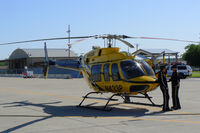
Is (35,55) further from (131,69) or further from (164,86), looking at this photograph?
(164,86)

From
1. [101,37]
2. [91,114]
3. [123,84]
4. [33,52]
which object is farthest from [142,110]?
[33,52]

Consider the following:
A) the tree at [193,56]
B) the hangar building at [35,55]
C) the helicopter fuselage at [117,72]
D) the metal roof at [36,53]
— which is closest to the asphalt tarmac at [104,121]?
the helicopter fuselage at [117,72]

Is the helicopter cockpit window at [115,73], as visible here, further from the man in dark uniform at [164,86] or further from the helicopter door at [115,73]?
the man in dark uniform at [164,86]

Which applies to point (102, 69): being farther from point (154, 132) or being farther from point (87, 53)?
point (154, 132)

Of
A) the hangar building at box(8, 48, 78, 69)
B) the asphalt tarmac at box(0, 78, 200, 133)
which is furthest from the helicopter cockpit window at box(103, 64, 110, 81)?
the hangar building at box(8, 48, 78, 69)

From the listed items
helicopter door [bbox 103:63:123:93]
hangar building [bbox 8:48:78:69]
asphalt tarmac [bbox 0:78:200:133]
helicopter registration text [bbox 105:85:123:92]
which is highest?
hangar building [bbox 8:48:78:69]

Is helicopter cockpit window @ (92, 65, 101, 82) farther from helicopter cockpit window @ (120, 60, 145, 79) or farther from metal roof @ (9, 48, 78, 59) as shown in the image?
metal roof @ (9, 48, 78, 59)

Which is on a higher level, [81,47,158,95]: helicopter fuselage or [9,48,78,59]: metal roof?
[9,48,78,59]: metal roof

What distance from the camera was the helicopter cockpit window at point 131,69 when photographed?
1096cm

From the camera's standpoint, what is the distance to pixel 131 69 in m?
11.1

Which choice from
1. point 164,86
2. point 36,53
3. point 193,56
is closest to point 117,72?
point 164,86

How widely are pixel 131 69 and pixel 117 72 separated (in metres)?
0.64

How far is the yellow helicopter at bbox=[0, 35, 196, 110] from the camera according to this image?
35.7 feet

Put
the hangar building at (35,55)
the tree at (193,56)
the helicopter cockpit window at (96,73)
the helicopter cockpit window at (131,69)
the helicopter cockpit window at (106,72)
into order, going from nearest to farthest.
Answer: the helicopter cockpit window at (131,69)
the helicopter cockpit window at (106,72)
the helicopter cockpit window at (96,73)
the hangar building at (35,55)
the tree at (193,56)
